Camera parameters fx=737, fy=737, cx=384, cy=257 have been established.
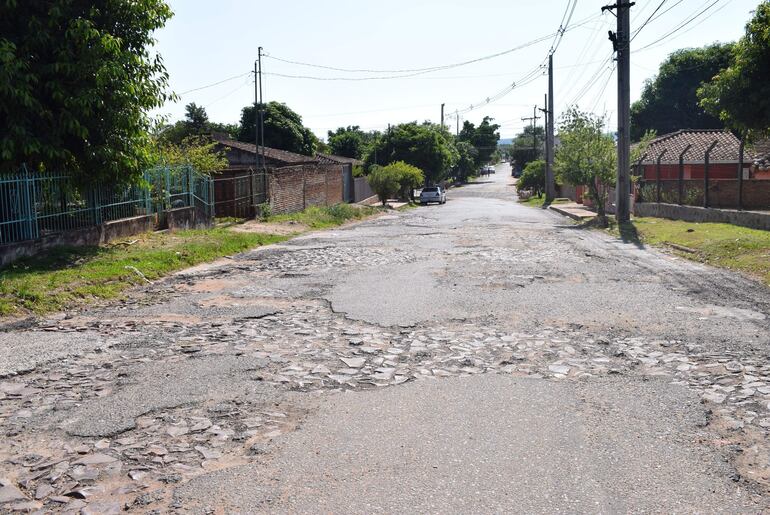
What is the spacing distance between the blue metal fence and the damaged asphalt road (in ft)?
14.7

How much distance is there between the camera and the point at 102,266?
13031 millimetres

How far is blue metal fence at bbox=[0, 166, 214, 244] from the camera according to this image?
13586 mm

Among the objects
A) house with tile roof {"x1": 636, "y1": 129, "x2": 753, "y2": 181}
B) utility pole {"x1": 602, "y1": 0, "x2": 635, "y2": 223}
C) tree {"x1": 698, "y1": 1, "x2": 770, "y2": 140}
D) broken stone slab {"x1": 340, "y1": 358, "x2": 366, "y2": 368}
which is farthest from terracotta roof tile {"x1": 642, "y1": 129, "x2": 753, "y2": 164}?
broken stone slab {"x1": 340, "y1": 358, "x2": 366, "y2": 368}

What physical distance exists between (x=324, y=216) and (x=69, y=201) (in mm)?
16007

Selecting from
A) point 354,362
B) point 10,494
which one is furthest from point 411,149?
point 10,494

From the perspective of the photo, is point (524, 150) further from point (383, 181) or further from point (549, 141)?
point (383, 181)

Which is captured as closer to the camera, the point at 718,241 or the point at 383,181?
the point at 718,241

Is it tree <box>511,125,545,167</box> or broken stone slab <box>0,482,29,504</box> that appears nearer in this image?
broken stone slab <box>0,482,29,504</box>

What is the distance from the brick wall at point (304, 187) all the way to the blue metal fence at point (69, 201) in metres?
8.12

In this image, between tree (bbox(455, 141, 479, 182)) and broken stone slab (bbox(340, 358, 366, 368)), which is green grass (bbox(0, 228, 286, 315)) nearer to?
broken stone slab (bbox(340, 358, 366, 368))

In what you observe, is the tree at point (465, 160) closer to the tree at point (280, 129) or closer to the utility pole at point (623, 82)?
the tree at point (280, 129)

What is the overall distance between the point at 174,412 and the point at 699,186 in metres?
23.3

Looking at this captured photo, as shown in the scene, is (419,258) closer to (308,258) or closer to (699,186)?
(308,258)

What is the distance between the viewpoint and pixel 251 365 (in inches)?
272
